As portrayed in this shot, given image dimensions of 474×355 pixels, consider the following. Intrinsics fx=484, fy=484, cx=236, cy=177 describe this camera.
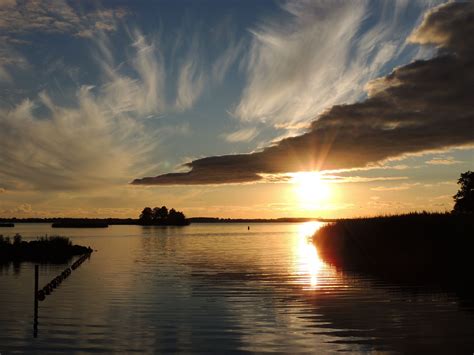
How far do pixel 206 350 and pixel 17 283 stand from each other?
76.3ft

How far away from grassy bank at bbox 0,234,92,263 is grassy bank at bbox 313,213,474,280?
31434 mm

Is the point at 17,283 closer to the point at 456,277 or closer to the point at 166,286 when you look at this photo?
the point at 166,286

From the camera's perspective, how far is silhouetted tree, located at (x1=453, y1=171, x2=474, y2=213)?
90600mm

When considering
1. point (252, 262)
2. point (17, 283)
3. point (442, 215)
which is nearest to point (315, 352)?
point (17, 283)

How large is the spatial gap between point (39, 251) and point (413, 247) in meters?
42.4

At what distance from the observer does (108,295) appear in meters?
29.0

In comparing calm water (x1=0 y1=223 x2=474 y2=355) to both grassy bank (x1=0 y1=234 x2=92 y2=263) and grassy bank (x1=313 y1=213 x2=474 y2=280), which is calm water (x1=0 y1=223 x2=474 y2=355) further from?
grassy bank (x1=0 y1=234 x2=92 y2=263)

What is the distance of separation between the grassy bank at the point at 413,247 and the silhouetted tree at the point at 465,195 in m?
45.0

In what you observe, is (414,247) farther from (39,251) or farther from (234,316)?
(39,251)

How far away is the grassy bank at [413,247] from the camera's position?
37156 mm

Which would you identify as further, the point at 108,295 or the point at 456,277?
the point at 456,277

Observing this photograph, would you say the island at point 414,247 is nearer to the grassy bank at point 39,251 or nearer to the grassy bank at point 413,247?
the grassy bank at point 413,247

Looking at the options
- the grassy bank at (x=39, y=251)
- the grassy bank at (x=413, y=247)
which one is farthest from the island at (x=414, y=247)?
the grassy bank at (x=39, y=251)

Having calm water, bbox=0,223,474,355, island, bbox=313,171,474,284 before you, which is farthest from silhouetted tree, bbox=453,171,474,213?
calm water, bbox=0,223,474,355
